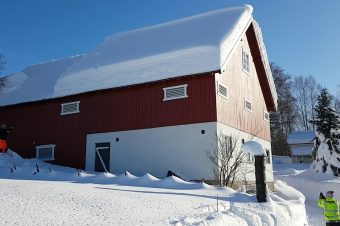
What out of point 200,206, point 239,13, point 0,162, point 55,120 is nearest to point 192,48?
point 239,13

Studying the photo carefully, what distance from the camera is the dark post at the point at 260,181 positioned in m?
10.8

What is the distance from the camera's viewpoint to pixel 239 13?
21078 mm

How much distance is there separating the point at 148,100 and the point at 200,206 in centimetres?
1049

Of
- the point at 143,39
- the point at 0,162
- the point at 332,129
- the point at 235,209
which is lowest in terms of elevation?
the point at 235,209

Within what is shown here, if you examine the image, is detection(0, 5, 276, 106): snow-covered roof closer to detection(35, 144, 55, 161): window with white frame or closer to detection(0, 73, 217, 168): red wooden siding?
detection(0, 73, 217, 168): red wooden siding

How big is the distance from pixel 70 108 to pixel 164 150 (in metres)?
6.42

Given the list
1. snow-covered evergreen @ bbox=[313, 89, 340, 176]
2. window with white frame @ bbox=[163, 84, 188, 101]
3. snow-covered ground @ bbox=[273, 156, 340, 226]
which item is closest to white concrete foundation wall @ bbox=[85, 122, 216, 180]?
window with white frame @ bbox=[163, 84, 188, 101]

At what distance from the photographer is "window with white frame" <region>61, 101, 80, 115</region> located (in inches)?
833

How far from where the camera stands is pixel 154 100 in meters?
18.8

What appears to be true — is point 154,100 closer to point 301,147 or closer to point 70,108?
point 70,108

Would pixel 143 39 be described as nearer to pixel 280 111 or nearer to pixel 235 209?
pixel 235 209

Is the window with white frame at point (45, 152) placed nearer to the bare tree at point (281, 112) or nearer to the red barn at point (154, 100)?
the red barn at point (154, 100)

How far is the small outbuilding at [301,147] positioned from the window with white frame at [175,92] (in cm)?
3275

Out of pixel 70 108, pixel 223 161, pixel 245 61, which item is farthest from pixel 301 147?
pixel 223 161
